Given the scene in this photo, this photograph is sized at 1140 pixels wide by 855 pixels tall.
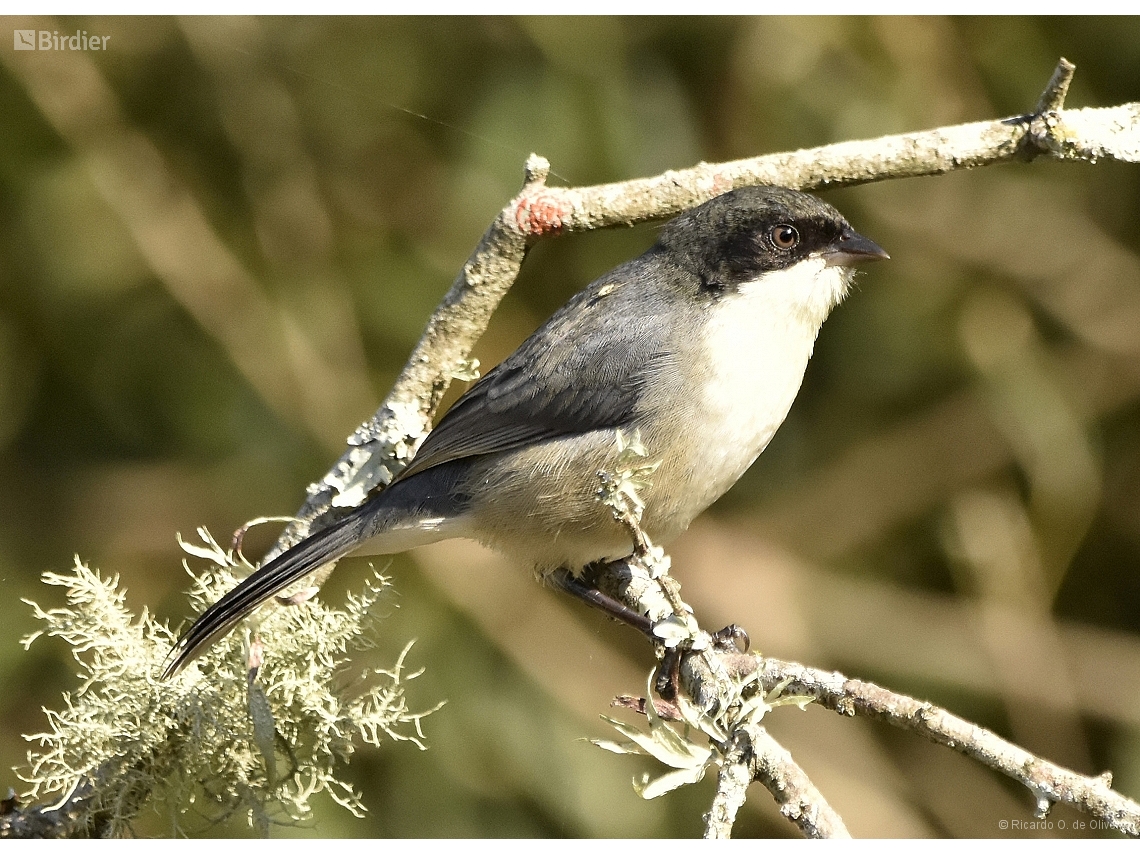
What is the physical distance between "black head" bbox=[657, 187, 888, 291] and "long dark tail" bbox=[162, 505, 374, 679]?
132cm

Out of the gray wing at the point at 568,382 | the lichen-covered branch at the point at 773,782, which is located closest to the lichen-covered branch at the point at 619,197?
the gray wing at the point at 568,382

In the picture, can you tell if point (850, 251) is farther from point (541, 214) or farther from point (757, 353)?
point (541, 214)

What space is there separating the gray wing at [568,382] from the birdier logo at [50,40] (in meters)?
2.36

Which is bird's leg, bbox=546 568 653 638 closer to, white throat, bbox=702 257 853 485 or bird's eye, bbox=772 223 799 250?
white throat, bbox=702 257 853 485

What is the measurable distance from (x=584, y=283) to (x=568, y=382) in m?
1.54

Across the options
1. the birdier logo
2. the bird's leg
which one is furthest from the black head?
the birdier logo

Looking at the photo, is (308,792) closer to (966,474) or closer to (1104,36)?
(966,474)

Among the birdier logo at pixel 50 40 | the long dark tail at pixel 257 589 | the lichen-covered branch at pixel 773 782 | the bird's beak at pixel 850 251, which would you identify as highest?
the birdier logo at pixel 50 40

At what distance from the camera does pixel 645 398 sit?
3.37 m

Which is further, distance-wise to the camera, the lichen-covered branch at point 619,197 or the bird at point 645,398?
the bird at point 645,398

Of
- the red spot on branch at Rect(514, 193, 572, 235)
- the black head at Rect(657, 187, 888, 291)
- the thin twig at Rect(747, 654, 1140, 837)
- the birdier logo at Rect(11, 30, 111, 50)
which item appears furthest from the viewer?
the birdier logo at Rect(11, 30, 111, 50)

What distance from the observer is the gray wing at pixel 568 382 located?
11.3ft

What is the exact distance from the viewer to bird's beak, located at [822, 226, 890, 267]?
346cm

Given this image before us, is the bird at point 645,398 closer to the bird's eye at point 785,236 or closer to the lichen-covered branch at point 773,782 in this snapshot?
the bird's eye at point 785,236
